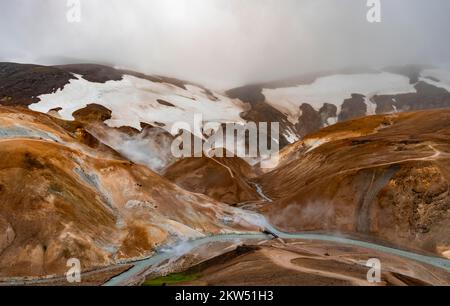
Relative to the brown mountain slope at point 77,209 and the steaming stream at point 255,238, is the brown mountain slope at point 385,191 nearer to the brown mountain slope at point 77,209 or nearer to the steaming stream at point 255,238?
the steaming stream at point 255,238

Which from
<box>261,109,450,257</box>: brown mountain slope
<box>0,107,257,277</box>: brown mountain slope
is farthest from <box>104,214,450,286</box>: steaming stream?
<box>261,109,450,257</box>: brown mountain slope

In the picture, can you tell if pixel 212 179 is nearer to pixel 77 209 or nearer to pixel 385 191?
pixel 385 191

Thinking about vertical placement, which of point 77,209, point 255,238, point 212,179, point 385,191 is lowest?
point 212,179

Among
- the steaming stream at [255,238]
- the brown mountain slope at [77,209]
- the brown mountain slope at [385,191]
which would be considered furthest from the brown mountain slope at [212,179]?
the brown mountain slope at [77,209]

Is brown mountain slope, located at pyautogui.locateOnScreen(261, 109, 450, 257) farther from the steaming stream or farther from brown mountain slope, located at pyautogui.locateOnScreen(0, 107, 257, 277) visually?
brown mountain slope, located at pyautogui.locateOnScreen(0, 107, 257, 277)

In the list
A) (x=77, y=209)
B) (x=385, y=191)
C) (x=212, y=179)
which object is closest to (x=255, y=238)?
(x=385, y=191)

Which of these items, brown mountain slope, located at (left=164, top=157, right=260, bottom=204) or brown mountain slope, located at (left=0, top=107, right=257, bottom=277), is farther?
brown mountain slope, located at (left=164, top=157, right=260, bottom=204)

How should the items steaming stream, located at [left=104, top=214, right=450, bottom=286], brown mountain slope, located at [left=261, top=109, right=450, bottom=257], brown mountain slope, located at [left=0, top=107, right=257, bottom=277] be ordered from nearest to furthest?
1. steaming stream, located at [left=104, top=214, right=450, bottom=286]
2. brown mountain slope, located at [left=0, top=107, right=257, bottom=277]
3. brown mountain slope, located at [left=261, top=109, right=450, bottom=257]
